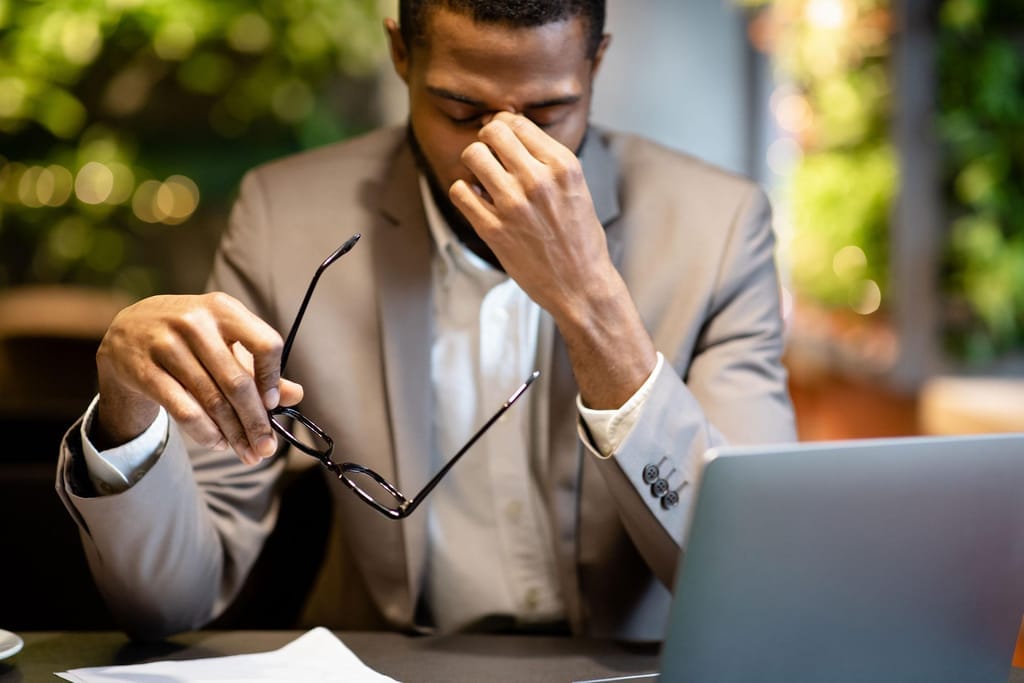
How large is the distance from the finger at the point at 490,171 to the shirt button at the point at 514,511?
1.51 ft

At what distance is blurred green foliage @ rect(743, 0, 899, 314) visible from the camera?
152 inches

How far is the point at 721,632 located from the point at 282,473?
0.87 metres

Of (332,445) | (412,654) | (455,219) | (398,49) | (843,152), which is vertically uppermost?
(843,152)

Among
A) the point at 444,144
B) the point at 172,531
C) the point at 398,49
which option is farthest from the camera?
the point at 398,49

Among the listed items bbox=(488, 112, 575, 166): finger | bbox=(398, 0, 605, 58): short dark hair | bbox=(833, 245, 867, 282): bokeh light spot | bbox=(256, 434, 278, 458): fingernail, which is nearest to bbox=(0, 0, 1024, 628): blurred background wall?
bbox=(833, 245, 867, 282): bokeh light spot

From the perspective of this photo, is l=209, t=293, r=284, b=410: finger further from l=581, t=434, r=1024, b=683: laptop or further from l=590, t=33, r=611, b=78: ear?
l=590, t=33, r=611, b=78: ear

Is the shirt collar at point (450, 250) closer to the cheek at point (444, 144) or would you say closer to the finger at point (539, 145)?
the cheek at point (444, 144)

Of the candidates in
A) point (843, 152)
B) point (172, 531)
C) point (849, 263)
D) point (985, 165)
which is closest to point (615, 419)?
point (172, 531)

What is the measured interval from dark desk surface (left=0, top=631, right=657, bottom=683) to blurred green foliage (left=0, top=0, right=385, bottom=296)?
2.16m

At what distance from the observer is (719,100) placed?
2803 mm

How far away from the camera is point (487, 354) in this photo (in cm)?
149

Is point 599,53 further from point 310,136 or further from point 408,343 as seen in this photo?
point 310,136

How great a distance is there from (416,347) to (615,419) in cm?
36

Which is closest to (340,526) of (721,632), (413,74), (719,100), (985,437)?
(413,74)
